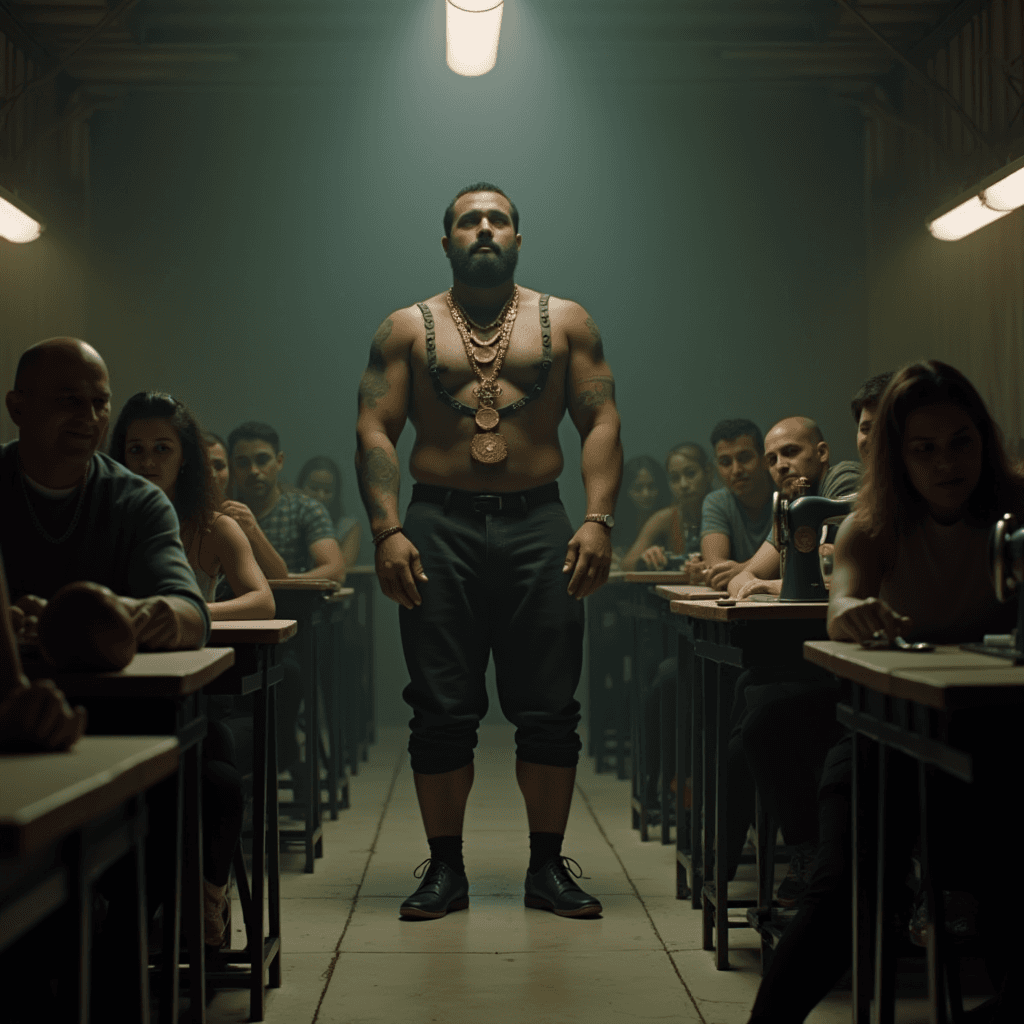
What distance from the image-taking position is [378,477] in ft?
11.4

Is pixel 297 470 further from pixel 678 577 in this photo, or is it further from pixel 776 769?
pixel 776 769

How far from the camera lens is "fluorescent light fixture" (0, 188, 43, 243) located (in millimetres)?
5551

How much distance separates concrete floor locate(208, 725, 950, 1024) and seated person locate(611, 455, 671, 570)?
378 cm

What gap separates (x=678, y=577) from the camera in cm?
488

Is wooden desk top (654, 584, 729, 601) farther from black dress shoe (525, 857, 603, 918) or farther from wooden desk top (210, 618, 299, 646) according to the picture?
wooden desk top (210, 618, 299, 646)

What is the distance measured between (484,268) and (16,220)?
317 cm

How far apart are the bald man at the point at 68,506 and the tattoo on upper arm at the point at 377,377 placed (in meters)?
1.34

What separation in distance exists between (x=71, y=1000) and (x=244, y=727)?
2.42m

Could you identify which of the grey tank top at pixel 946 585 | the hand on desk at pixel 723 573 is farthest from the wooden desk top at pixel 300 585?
the grey tank top at pixel 946 585

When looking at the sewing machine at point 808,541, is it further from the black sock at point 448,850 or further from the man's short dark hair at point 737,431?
the man's short dark hair at point 737,431

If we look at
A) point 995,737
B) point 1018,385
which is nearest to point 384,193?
point 1018,385

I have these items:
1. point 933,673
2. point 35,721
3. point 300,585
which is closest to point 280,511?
point 300,585

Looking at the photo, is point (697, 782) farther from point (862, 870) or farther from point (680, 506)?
point (680, 506)

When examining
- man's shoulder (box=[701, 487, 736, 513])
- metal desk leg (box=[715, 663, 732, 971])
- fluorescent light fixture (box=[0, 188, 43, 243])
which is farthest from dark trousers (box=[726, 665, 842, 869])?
fluorescent light fixture (box=[0, 188, 43, 243])
